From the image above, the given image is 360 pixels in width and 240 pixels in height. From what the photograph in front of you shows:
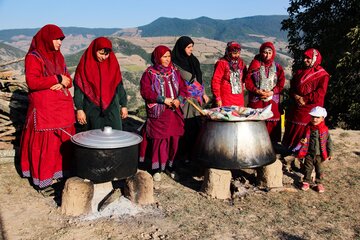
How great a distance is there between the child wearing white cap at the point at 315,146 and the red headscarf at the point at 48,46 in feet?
10.4

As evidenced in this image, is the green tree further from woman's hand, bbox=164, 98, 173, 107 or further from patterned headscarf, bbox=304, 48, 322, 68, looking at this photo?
woman's hand, bbox=164, 98, 173, 107

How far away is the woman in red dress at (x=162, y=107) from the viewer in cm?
451

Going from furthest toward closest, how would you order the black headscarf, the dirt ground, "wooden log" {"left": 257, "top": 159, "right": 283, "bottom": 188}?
the black headscarf < "wooden log" {"left": 257, "top": 159, "right": 283, "bottom": 188} < the dirt ground

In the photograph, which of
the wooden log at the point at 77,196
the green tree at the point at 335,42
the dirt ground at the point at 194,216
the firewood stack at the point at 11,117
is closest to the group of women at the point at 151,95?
the dirt ground at the point at 194,216

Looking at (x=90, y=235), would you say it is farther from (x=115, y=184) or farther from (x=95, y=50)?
(x=95, y=50)

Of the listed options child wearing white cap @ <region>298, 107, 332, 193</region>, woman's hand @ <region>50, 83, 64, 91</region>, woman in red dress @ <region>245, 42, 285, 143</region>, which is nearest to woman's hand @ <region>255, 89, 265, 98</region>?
woman in red dress @ <region>245, 42, 285, 143</region>

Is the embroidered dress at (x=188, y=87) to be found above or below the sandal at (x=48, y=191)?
above

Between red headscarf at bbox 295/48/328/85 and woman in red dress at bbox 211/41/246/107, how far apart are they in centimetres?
87

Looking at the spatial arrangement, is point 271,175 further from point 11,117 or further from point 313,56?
point 11,117

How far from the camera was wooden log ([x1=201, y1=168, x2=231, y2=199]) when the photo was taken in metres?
4.18

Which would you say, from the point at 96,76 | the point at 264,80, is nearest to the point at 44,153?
the point at 96,76

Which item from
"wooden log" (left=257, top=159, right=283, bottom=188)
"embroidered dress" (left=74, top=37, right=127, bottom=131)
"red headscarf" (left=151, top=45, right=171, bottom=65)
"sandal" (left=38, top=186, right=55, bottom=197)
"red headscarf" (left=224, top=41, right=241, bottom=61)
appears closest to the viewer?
"embroidered dress" (left=74, top=37, right=127, bottom=131)

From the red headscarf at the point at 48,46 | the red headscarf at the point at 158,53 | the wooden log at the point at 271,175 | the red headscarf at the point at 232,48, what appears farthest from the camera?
the red headscarf at the point at 232,48

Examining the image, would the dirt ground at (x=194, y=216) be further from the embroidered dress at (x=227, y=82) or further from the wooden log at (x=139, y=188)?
the embroidered dress at (x=227, y=82)
